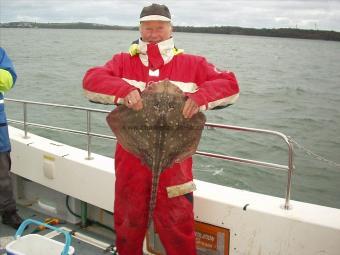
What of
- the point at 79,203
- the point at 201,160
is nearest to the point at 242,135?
the point at 201,160

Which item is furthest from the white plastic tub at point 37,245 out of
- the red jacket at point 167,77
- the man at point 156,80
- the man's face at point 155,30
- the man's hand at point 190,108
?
the man's face at point 155,30

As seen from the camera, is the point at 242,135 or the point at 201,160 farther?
the point at 242,135

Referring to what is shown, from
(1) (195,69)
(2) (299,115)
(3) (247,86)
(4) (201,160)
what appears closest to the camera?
(1) (195,69)

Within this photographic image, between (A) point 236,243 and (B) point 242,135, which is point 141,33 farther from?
(B) point 242,135

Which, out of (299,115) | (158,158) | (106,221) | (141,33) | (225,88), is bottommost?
(299,115)

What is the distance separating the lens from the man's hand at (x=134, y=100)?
305 centimetres

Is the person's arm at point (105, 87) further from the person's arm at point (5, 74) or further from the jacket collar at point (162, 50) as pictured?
the person's arm at point (5, 74)

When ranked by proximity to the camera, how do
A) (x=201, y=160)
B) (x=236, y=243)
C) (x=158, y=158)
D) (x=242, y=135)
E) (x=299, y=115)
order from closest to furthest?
(x=158, y=158) → (x=236, y=243) → (x=201, y=160) → (x=242, y=135) → (x=299, y=115)

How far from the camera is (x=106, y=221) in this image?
504cm

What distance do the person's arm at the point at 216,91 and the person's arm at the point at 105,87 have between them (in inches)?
18.8

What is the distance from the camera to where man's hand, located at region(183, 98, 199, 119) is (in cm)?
302

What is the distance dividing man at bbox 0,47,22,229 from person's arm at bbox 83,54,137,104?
1589 millimetres

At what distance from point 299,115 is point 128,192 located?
59.1 ft

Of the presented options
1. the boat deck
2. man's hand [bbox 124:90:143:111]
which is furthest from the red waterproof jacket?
the boat deck
